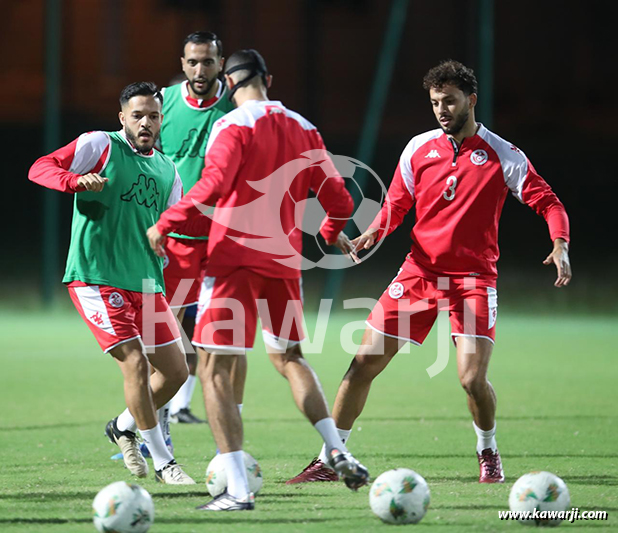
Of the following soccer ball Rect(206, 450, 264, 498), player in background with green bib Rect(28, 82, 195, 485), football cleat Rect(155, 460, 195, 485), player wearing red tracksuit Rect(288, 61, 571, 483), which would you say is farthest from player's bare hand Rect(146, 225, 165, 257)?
player wearing red tracksuit Rect(288, 61, 571, 483)

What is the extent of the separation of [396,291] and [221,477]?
159cm

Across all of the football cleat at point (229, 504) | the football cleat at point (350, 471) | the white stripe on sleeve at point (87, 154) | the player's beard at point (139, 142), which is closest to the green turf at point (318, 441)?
the football cleat at point (229, 504)

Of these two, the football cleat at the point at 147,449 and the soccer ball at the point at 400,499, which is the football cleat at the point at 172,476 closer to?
the football cleat at the point at 147,449

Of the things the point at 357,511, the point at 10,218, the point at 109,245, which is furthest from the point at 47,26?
the point at 357,511

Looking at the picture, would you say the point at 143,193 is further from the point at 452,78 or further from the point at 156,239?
the point at 452,78

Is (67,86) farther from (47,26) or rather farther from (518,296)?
(518,296)

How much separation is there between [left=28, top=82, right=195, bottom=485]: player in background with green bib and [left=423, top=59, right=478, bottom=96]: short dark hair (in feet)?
4.90

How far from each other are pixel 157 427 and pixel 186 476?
12.0 inches

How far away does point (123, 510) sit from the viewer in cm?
427

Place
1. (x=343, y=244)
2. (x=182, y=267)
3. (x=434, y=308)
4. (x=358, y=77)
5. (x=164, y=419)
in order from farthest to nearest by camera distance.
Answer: (x=358, y=77), (x=182, y=267), (x=164, y=419), (x=434, y=308), (x=343, y=244)

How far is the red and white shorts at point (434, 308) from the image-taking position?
5840 millimetres

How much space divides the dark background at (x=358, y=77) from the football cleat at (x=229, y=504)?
1896cm

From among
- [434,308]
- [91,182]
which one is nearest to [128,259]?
[91,182]

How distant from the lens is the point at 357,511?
16.0 feet
